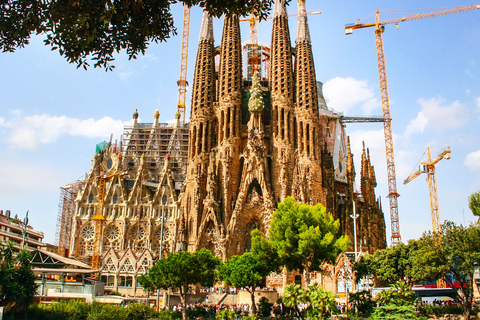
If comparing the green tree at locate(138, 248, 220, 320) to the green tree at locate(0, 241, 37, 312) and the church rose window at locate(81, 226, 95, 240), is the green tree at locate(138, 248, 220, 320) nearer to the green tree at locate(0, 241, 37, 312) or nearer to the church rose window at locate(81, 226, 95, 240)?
the green tree at locate(0, 241, 37, 312)

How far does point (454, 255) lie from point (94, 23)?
23.2m

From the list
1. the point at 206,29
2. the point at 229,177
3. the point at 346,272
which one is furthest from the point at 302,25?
the point at 346,272

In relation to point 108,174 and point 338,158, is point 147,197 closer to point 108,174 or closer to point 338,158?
point 108,174

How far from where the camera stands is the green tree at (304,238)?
29.4 m

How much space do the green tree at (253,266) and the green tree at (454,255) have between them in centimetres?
930

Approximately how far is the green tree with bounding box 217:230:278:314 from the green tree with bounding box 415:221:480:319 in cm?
930

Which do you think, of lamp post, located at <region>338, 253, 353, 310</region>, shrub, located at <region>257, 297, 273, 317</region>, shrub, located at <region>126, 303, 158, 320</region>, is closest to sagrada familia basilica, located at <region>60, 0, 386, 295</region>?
lamp post, located at <region>338, 253, 353, 310</region>

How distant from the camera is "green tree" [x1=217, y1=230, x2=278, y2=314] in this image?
99.5 ft

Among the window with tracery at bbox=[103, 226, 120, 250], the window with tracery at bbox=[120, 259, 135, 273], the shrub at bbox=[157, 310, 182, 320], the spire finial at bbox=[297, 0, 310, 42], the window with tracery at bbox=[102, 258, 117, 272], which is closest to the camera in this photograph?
the shrub at bbox=[157, 310, 182, 320]

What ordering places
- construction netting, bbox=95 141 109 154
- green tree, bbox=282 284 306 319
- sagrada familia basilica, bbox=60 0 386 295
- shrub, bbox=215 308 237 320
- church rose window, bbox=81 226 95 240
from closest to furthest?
green tree, bbox=282 284 306 319 < shrub, bbox=215 308 237 320 < sagrada familia basilica, bbox=60 0 386 295 < church rose window, bbox=81 226 95 240 < construction netting, bbox=95 141 109 154

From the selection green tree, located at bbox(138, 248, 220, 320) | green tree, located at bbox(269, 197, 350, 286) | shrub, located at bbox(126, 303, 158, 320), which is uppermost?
green tree, located at bbox(269, 197, 350, 286)

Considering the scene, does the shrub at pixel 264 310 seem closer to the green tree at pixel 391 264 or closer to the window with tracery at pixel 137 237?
the green tree at pixel 391 264

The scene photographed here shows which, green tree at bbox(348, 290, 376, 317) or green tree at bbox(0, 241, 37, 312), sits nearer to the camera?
green tree at bbox(0, 241, 37, 312)

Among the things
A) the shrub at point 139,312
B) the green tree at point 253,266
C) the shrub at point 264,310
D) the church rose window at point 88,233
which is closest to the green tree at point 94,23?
the shrub at point 139,312
